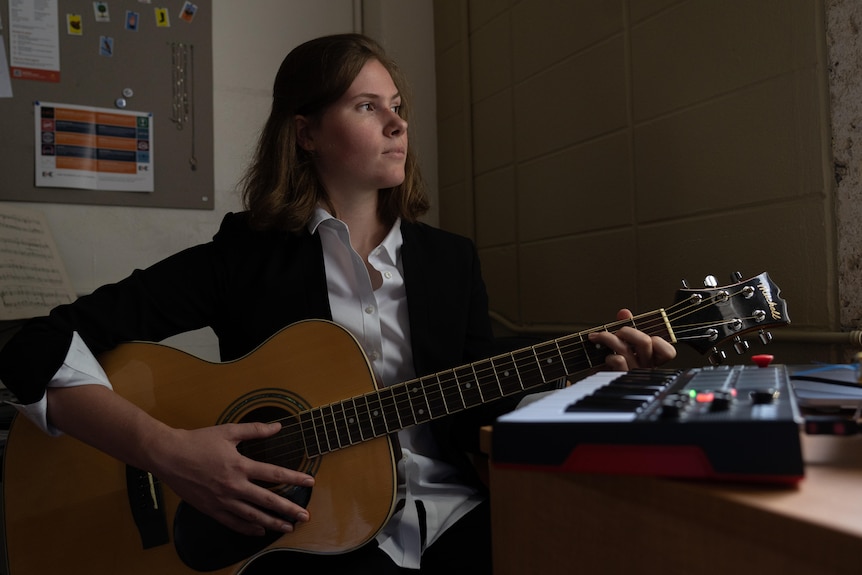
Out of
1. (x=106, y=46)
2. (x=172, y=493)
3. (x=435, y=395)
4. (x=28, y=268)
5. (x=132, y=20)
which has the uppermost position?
(x=132, y=20)

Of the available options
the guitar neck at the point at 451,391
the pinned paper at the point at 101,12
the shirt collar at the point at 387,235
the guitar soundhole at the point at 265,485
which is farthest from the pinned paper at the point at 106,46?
→ the guitar neck at the point at 451,391

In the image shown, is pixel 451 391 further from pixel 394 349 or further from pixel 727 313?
pixel 727 313

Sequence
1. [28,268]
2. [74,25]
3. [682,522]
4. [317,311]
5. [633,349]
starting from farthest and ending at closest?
[74,25], [28,268], [317,311], [633,349], [682,522]

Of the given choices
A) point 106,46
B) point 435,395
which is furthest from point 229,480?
point 106,46

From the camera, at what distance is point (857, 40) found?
47.1 inches

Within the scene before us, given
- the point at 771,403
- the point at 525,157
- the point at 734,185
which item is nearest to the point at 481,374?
the point at 771,403

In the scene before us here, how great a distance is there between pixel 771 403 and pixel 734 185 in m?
1.10

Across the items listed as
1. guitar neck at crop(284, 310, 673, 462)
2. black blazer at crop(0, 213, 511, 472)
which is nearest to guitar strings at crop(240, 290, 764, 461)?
guitar neck at crop(284, 310, 673, 462)

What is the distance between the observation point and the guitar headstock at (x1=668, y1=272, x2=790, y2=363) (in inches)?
40.5

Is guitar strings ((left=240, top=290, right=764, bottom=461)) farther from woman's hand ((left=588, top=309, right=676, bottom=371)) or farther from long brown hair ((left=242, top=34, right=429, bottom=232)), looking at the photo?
long brown hair ((left=242, top=34, right=429, bottom=232))

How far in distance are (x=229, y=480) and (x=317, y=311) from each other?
1.27ft

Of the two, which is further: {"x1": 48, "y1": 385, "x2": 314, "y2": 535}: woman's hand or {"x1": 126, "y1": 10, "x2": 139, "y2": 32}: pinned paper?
{"x1": 126, "y1": 10, "x2": 139, "y2": 32}: pinned paper

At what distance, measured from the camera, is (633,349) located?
1.04 meters

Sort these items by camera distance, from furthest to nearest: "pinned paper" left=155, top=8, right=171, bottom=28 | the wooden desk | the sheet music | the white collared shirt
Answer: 1. "pinned paper" left=155, top=8, right=171, bottom=28
2. the sheet music
3. the white collared shirt
4. the wooden desk
